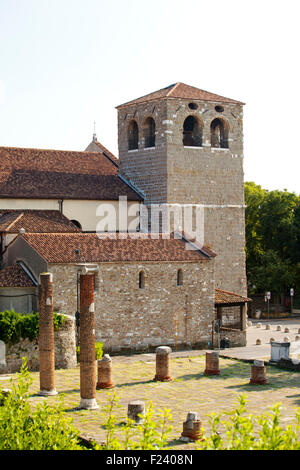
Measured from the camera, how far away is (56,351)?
27375mm

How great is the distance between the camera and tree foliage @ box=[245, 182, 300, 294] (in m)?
49.6

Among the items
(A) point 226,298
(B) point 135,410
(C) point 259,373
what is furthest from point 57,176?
(B) point 135,410

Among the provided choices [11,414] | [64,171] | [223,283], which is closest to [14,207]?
[64,171]

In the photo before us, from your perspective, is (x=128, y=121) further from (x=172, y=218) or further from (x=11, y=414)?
(x=11, y=414)

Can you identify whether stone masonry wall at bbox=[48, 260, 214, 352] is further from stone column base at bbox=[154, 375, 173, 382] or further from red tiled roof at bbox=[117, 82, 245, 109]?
red tiled roof at bbox=[117, 82, 245, 109]

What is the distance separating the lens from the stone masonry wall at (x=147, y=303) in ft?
100

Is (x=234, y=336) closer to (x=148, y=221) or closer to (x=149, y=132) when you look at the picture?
(x=148, y=221)

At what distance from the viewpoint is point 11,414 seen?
13.5m

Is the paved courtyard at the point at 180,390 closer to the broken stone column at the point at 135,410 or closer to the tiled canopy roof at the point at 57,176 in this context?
the broken stone column at the point at 135,410

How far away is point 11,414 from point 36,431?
0.74 meters

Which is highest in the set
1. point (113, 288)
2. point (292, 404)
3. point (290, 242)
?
point (290, 242)

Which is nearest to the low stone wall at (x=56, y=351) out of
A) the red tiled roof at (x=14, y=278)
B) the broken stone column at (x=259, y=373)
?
the red tiled roof at (x=14, y=278)
